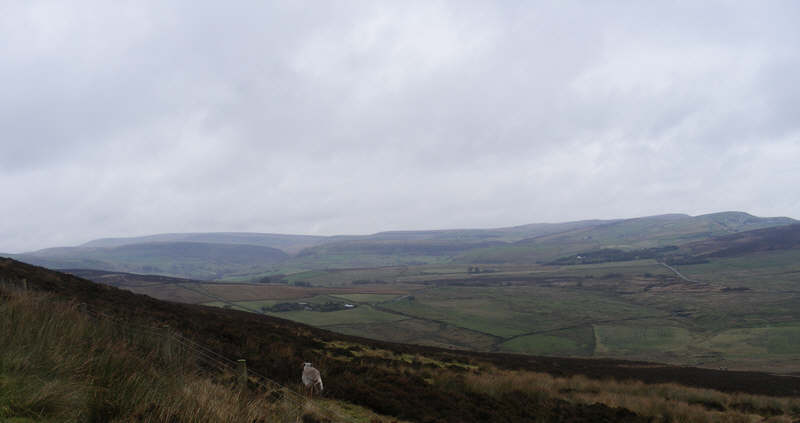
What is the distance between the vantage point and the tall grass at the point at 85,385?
4.86 metres

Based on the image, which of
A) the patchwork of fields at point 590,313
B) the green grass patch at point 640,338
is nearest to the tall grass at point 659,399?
the patchwork of fields at point 590,313

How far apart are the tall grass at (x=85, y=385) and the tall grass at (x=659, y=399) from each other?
11.4 metres

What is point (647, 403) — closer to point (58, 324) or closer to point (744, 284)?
point (58, 324)

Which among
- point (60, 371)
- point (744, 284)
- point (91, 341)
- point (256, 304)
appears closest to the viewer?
point (60, 371)

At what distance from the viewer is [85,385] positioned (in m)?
5.52

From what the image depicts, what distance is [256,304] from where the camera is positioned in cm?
10119

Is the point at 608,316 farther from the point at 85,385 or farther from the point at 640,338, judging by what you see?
the point at 85,385

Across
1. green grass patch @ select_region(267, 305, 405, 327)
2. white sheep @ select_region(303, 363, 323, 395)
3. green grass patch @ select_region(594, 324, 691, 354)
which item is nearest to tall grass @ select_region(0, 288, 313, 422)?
white sheep @ select_region(303, 363, 323, 395)

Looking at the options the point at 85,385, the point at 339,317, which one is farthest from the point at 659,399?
the point at 339,317

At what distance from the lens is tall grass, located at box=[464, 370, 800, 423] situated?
1534 cm

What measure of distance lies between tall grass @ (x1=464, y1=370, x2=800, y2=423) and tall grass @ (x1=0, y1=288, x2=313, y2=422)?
448 inches

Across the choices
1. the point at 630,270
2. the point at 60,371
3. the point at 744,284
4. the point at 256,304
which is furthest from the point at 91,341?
the point at 630,270

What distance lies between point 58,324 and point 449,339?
237 ft

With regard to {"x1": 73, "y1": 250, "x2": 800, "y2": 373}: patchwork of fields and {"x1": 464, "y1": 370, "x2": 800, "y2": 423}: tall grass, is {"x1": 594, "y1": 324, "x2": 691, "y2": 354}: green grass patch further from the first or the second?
{"x1": 464, "y1": 370, "x2": 800, "y2": 423}: tall grass
